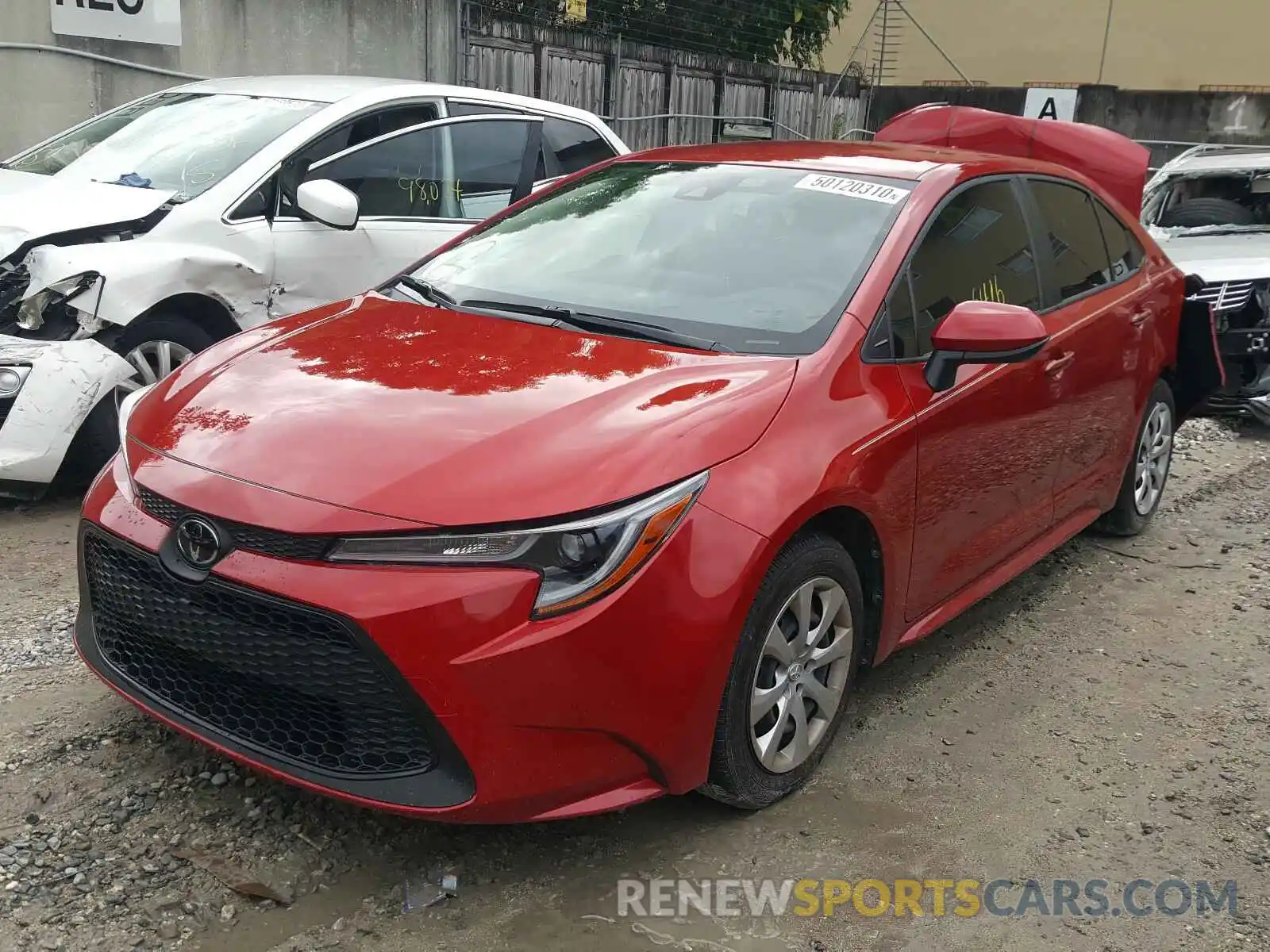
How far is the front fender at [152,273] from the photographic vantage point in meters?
4.74

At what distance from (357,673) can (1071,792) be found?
2.04 meters

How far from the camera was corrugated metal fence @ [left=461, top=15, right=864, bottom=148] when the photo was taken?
11.1m

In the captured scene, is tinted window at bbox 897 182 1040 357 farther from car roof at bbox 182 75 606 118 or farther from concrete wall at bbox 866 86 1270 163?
concrete wall at bbox 866 86 1270 163

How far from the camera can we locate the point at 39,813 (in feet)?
9.48

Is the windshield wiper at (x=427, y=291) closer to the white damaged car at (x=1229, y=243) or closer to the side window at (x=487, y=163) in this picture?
the side window at (x=487, y=163)

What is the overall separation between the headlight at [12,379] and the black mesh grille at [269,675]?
6.83ft

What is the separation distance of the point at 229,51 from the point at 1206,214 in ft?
25.0

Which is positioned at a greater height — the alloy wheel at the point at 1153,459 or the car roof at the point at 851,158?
the car roof at the point at 851,158

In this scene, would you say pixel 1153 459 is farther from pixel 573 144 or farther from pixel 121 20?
pixel 121 20

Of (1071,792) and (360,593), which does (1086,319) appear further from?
(360,593)

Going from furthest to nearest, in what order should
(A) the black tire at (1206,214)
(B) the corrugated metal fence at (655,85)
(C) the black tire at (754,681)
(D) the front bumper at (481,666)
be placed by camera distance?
(B) the corrugated metal fence at (655,85) < (A) the black tire at (1206,214) < (C) the black tire at (754,681) < (D) the front bumper at (481,666)

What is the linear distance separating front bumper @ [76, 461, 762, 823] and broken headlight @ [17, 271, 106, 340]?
226 centimetres

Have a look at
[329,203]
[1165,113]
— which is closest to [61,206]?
[329,203]

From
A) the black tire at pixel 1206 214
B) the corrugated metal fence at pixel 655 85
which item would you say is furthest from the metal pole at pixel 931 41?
the black tire at pixel 1206 214
